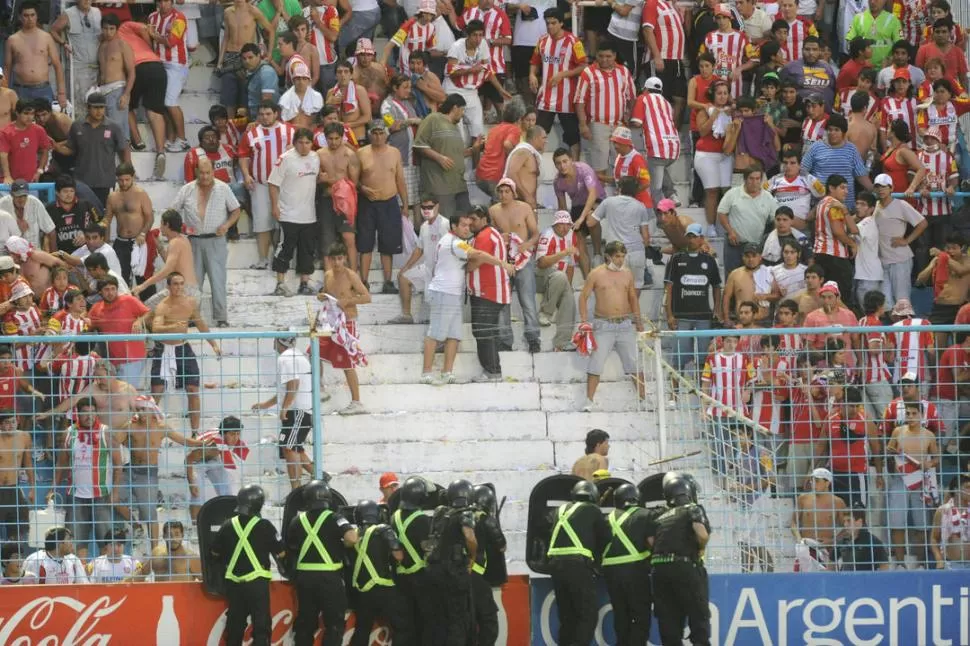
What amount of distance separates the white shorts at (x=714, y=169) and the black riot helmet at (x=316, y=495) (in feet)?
24.9

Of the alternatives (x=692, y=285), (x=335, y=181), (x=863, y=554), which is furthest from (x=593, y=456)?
(x=335, y=181)

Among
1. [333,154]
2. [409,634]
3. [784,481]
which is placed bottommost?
[409,634]

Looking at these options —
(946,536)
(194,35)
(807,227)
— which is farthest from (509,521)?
(194,35)

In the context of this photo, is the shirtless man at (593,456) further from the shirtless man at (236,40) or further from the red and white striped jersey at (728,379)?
the shirtless man at (236,40)

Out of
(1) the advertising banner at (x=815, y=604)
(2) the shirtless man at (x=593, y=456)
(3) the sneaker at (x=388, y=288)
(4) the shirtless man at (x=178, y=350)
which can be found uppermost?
(3) the sneaker at (x=388, y=288)

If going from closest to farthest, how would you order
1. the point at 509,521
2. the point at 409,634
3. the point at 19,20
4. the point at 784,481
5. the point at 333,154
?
the point at 409,634 < the point at 784,481 < the point at 509,521 < the point at 333,154 < the point at 19,20

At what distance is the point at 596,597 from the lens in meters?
15.1

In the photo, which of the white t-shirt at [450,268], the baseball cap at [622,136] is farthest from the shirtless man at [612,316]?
the baseball cap at [622,136]

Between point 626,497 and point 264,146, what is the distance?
23.0 ft

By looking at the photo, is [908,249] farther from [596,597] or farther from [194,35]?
[194,35]

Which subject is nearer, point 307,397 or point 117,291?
point 307,397

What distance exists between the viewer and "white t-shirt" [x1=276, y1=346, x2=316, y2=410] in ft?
51.7

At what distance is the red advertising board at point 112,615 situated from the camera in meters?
15.0

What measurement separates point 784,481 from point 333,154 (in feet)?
20.6
